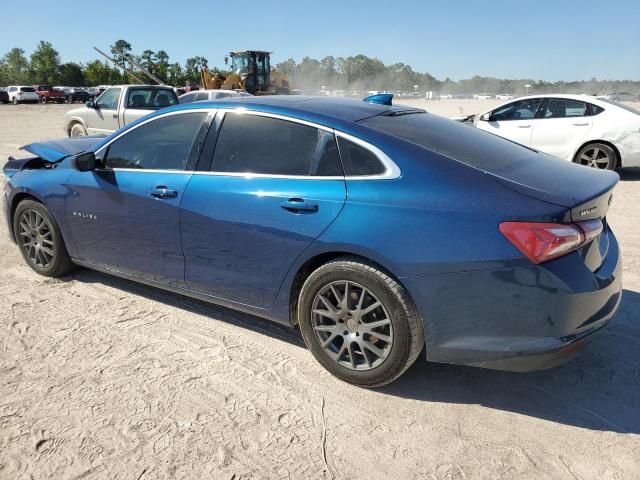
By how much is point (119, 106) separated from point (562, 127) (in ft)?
32.1

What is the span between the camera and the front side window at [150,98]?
1225 cm

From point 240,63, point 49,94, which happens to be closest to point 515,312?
point 240,63

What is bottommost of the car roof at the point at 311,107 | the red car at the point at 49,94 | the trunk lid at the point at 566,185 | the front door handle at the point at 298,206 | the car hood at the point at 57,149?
the red car at the point at 49,94

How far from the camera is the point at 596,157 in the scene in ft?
27.8

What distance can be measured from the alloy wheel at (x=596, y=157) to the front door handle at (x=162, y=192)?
744 cm

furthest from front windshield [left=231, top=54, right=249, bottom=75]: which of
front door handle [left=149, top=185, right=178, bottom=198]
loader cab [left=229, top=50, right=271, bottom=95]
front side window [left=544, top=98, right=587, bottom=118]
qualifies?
front door handle [left=149, top=185, right=178, bottom=198]

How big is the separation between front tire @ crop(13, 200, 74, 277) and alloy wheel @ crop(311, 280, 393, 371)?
260cm

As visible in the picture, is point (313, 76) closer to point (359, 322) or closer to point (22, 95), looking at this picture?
point (22, 95)

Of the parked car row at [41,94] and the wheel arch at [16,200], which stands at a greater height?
the wheel arch at [16,200]

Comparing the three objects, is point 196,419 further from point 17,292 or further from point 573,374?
point 17,292

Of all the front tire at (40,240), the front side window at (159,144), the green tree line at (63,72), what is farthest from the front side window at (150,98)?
the green tree line at (63,72)

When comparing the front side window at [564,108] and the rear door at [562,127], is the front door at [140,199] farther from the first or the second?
the front side window at [564,108]

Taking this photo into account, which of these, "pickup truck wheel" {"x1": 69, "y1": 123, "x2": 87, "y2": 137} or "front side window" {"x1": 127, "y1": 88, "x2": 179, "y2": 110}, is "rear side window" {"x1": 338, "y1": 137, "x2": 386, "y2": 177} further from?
"pickup truck wheel" {"x1": 69, "y1": 123, "x2": 87, "y2": 137}

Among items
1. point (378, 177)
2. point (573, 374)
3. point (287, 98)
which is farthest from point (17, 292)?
point (573, 374)
